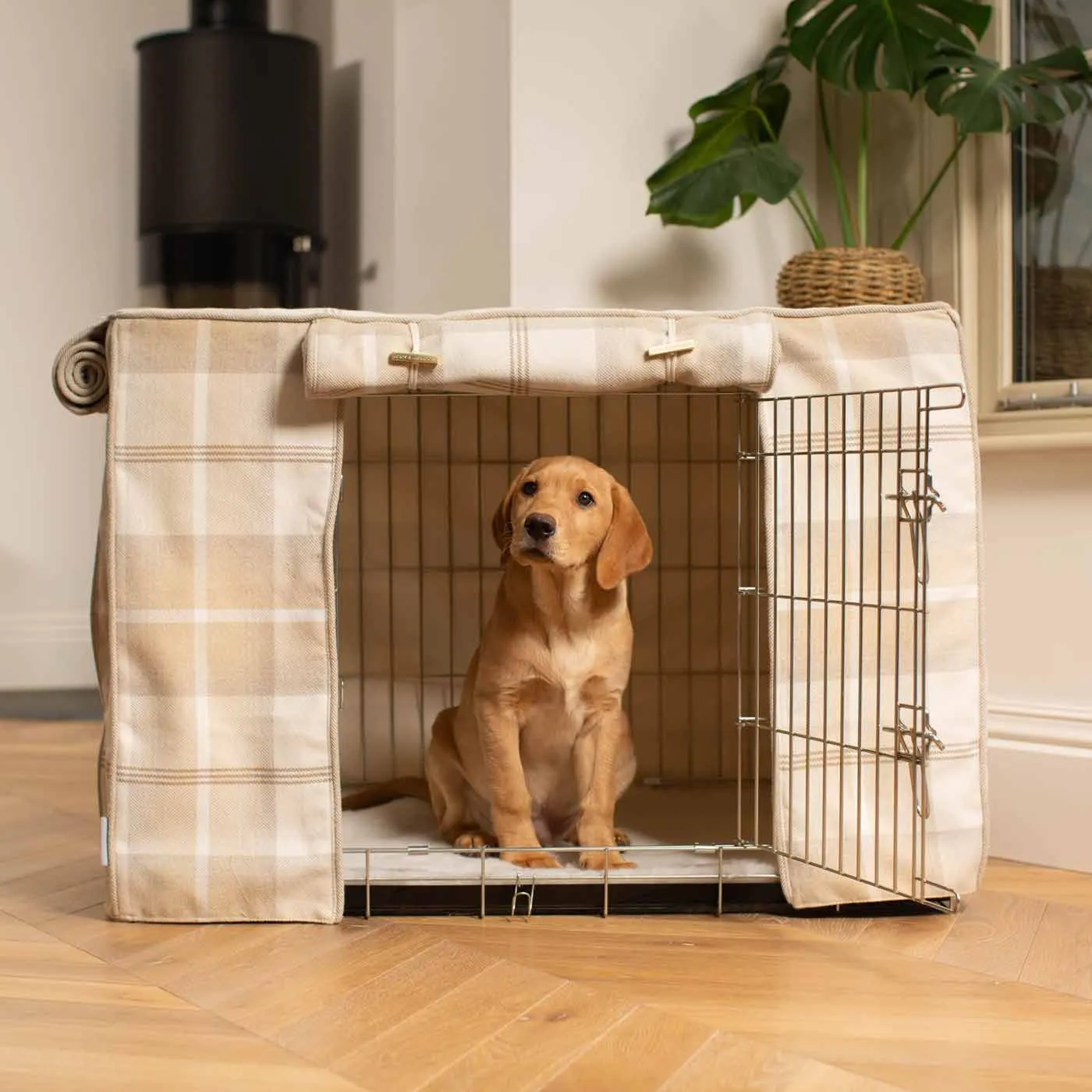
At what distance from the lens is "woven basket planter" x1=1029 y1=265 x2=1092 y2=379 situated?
8.22 ft

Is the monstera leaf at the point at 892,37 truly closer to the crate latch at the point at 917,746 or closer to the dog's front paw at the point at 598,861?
the crate latch at the point at 917,746

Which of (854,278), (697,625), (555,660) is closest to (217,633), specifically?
(555,660)

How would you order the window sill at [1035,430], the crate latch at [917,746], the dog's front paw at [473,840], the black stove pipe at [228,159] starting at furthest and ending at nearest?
1. the black stove pipe at [228,159]
2. the window sill at [1035,430]
3. the dog's front paw at [473,840]
4. the crate latch at [917,746]

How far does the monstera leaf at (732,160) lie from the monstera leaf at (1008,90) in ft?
1.05

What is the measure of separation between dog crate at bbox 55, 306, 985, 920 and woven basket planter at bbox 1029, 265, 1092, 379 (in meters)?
0.60

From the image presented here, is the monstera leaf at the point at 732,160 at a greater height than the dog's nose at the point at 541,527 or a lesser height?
greater

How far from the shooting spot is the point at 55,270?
165 inches

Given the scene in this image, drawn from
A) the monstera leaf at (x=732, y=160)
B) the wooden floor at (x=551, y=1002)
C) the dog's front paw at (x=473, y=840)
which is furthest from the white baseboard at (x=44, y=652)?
the monstera leaf at (x=732, y=160)

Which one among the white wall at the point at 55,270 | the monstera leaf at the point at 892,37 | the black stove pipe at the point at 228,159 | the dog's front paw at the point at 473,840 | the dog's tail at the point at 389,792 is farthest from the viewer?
the white wall at the point at 55,270

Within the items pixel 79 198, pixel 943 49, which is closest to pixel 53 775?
pixel 79 198

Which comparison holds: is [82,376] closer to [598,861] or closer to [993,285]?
[598,861]

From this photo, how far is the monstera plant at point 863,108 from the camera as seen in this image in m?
2.44

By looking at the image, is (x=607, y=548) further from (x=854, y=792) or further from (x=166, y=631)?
(x=166, y=631)

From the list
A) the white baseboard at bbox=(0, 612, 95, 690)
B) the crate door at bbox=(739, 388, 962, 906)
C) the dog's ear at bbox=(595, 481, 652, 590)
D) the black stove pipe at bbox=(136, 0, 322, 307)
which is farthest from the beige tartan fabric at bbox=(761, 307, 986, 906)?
the white baseboard at bbox=(0, 612, 95, 690)
